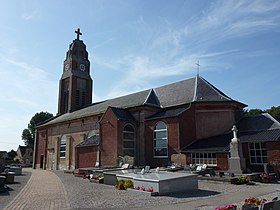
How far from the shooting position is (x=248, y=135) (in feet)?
71.7

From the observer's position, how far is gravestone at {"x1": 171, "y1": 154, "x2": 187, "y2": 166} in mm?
24141

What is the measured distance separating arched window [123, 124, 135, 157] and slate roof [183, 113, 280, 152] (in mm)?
6762

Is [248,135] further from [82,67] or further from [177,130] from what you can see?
[82,67]

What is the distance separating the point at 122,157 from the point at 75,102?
2240 cm

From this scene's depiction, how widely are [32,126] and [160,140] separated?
48681 millimetres

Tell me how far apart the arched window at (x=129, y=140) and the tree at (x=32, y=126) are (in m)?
42.3

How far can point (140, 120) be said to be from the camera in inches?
1150

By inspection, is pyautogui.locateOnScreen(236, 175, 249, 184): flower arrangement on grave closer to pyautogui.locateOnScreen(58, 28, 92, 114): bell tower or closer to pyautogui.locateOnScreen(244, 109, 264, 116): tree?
pyautogui.locateOnScreen(244, 109, 264, 116): tree

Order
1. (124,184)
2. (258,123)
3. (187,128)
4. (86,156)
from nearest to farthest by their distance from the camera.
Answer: (124,184) → (258,123) → (187,128) → (86,156)

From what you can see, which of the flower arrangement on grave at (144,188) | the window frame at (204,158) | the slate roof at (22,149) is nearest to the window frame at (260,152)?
the window frame at (204,158)

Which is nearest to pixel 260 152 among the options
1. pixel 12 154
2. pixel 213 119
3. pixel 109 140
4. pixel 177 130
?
pixel 213 119

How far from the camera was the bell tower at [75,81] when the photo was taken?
4556 centimetres

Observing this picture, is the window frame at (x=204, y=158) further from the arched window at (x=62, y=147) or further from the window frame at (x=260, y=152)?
the arched window at (x=62, y=147)

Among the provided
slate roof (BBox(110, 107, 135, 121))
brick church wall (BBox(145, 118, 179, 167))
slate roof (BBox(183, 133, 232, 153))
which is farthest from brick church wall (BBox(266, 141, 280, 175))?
slate roof (BBox(110, 107, 135, 121))
